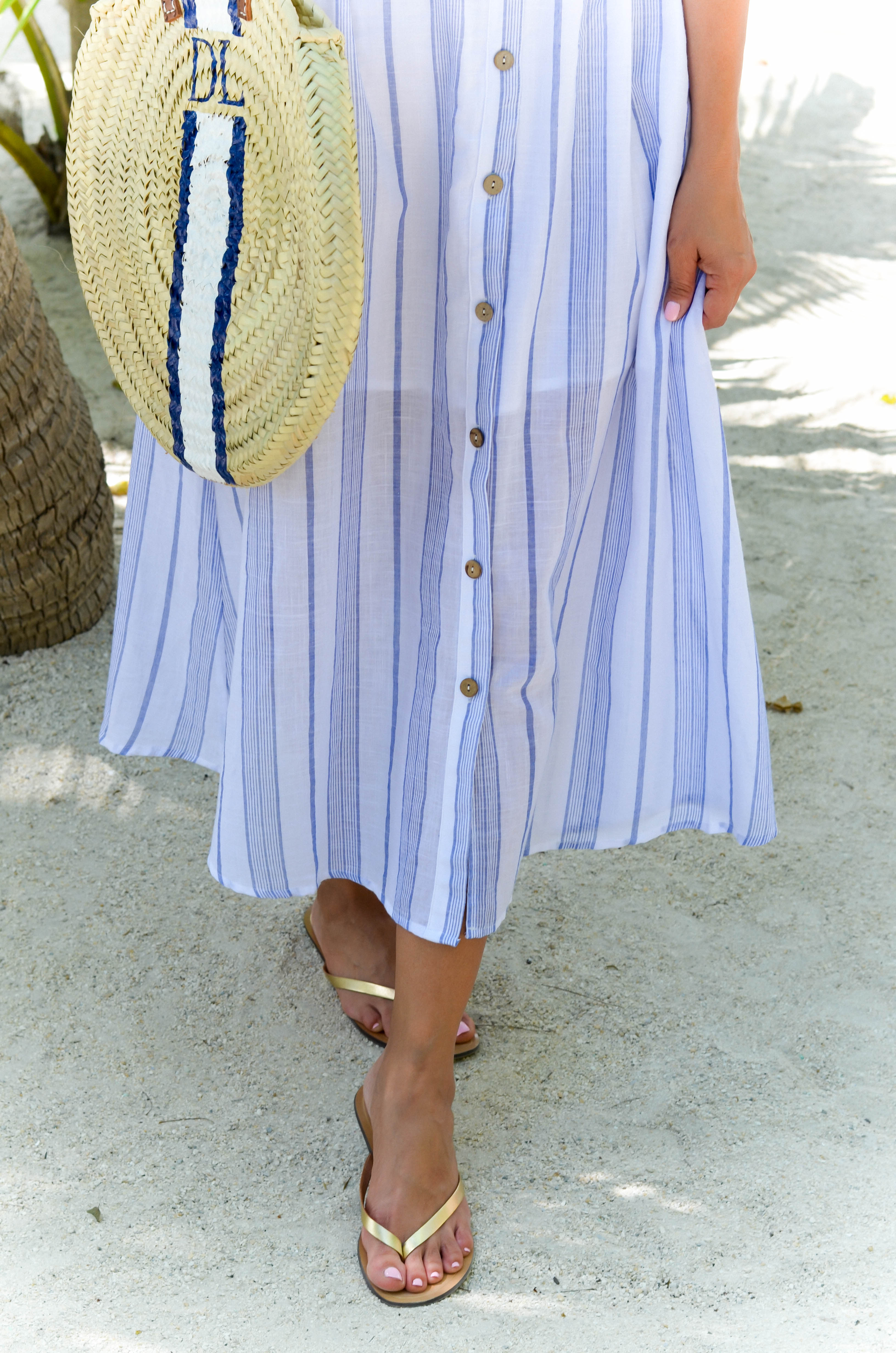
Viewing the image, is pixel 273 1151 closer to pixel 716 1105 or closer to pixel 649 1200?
pixel 649 1200

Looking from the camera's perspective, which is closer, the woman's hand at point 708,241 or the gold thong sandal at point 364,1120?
the woman's hand at point 708,241

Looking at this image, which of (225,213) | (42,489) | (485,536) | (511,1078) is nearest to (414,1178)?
(511,1078)

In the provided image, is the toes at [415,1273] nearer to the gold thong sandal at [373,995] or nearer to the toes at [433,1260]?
the toes at [433,1260]

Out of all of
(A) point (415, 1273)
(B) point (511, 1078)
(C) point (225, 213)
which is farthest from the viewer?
(B) point (511, 1078)

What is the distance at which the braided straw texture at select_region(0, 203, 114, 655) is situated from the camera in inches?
89.7

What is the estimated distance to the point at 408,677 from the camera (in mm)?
1439

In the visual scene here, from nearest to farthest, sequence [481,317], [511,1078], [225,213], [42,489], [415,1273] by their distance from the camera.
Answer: [225,213] → [481,317] → [415,1273] → [511,1078] → [42,489]

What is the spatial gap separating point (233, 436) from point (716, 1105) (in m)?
1.11

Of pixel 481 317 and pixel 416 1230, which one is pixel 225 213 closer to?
pixel 481 317

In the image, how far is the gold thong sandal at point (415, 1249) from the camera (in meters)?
1.46

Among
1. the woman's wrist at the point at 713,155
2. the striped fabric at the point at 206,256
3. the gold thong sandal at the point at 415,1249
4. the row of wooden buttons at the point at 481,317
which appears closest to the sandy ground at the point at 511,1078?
the gold thong sandal at the point at 415,1249

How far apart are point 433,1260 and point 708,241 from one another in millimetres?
1164

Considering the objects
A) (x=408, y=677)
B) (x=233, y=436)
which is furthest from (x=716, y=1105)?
(x=233, y=436)

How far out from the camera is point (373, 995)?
179 cm
